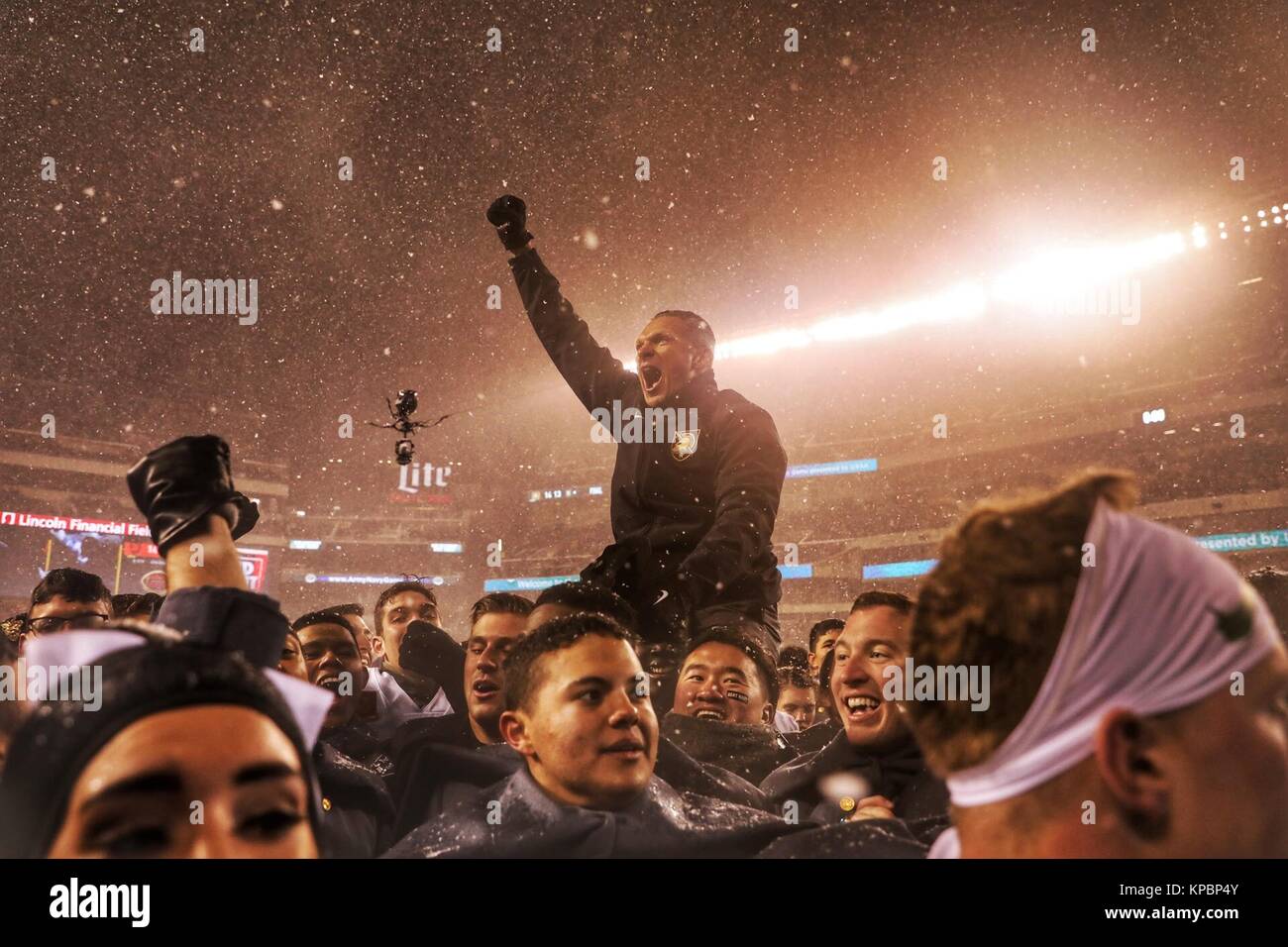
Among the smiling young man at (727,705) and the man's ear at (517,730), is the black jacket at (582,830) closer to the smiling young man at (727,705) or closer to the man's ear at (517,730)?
the man's ear at (517,730)

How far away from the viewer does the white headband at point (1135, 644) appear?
42.8 inches

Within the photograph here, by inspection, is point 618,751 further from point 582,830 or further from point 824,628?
point 824,628

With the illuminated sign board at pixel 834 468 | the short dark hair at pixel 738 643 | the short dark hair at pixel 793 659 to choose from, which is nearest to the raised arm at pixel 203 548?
the short dark hair at pixel 738 643

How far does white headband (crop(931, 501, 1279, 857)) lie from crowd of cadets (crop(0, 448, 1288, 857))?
0.01m

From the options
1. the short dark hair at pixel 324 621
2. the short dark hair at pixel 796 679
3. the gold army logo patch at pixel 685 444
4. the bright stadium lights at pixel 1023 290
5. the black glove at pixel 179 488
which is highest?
the bright stadium lights at pixel 1023 290

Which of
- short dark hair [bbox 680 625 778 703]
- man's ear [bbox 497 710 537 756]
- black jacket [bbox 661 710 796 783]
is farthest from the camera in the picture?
short dark hair [bbox 680 625 778 703]

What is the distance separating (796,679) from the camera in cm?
629

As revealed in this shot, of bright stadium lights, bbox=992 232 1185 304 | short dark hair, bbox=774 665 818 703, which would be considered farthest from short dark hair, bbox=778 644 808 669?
bright stadium lights, bbox=992 232 1185 304

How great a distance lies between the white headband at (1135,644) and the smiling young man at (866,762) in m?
1.55

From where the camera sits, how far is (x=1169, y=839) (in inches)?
42.4

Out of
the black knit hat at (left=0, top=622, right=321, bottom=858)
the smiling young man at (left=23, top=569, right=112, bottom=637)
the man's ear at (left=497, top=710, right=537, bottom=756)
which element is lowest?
the man's ear at (left=497, top=710, right=537, bottom=756)

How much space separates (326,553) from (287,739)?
50503mm

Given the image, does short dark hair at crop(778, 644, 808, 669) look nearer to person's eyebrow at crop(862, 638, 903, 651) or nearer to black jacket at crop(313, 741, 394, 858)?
person's eyebrow at crop(862, 638, 903, 651)

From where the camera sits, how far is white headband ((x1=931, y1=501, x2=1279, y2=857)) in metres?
1.09
